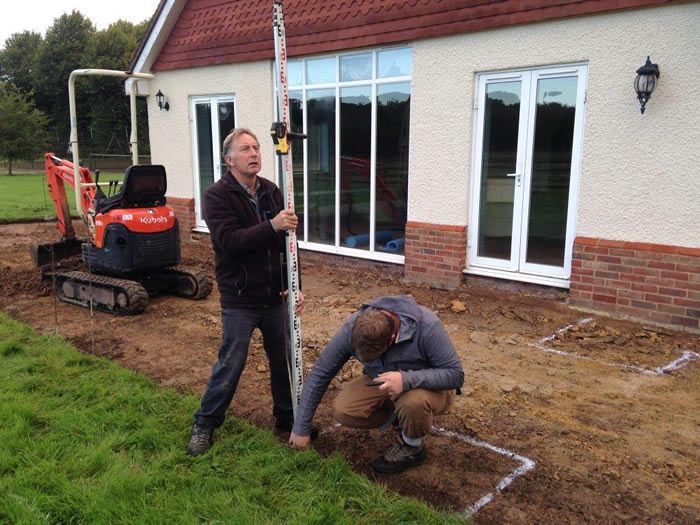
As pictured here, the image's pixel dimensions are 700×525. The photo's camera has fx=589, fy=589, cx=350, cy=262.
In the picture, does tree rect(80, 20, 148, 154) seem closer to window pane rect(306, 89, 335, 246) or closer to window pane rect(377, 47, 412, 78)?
window pane rect(306, 89, 335, 246)

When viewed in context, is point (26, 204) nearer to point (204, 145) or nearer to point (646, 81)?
point (204, 145)

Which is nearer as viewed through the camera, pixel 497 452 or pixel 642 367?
pixel 497 452

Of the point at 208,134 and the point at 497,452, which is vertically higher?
the point at 208,134

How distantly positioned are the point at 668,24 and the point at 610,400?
12.1ft

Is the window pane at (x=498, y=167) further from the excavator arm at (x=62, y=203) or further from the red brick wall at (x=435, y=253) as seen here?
the excavator arm at (x=62, y=203)

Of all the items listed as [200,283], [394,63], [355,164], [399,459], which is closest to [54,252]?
[200,283]

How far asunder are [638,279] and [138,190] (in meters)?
5.48

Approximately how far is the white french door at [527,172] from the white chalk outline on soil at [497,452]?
335cm

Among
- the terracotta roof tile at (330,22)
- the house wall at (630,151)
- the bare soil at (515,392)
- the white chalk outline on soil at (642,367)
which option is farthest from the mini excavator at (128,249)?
the white chalk outline on soil at (642,367)

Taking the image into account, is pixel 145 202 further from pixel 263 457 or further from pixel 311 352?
pixel 263 457

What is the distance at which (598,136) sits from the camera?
20.1 ft

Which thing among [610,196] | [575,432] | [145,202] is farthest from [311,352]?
[610,196]

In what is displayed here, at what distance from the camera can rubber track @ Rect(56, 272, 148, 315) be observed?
6539 mm

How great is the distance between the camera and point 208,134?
10891mm
